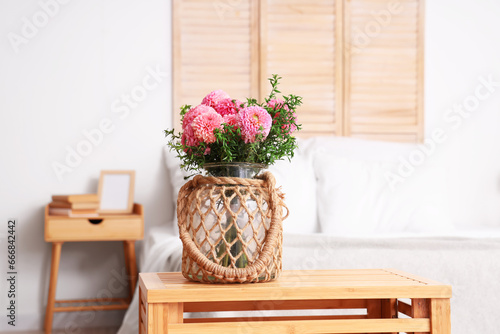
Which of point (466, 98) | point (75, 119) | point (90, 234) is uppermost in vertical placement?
point (466, 98)

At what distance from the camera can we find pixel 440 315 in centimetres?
109

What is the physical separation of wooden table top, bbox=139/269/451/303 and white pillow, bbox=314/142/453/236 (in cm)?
128

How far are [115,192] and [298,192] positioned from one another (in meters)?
0.94

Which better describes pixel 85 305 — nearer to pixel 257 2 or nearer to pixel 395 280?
pixel 257 2

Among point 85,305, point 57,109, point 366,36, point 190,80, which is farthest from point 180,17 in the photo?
point 85,305

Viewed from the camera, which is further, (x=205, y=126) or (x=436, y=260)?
(x=436, y=260)

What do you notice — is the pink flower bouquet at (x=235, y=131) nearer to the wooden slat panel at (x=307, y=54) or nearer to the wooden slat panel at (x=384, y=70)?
the wooden slat panel at (x=307, y=54)

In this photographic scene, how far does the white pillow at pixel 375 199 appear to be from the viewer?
2.46 m

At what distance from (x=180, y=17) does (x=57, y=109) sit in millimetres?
779

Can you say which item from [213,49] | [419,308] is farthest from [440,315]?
[213,49]

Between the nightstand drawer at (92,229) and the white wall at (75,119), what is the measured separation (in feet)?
0.94

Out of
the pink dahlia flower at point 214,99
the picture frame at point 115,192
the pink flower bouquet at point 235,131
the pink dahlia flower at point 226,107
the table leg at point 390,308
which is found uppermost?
the pink dahlia flower at point 214,99

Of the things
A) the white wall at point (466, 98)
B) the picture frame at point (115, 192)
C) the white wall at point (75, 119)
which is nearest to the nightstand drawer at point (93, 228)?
the picture frame at point (115, 192)

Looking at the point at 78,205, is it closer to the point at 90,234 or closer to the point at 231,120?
the point at 90,234
